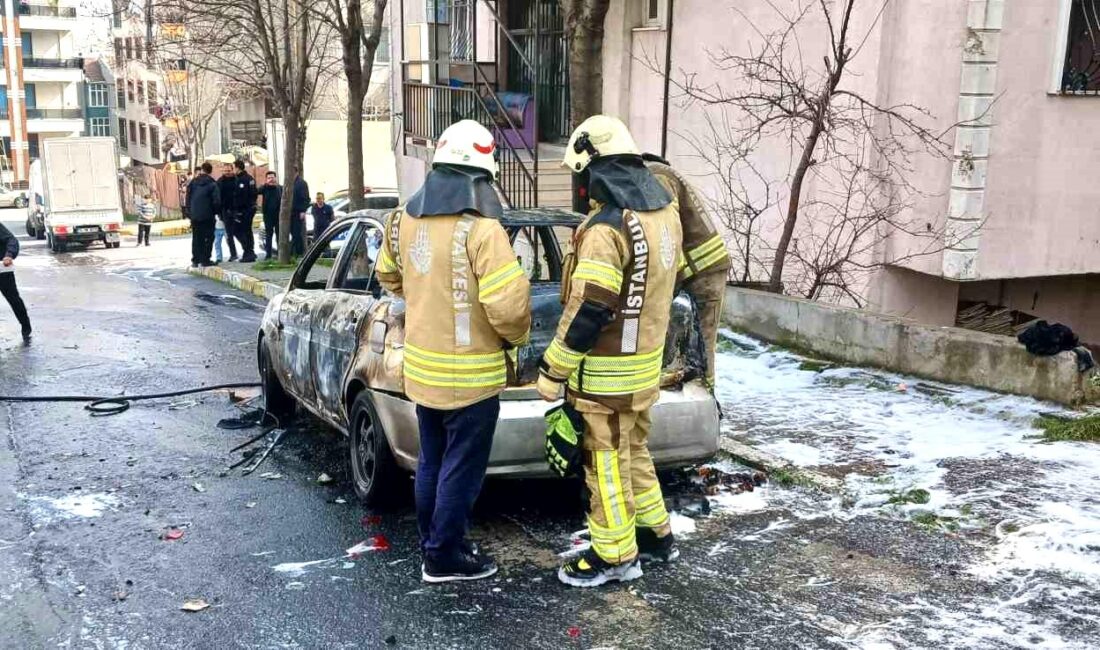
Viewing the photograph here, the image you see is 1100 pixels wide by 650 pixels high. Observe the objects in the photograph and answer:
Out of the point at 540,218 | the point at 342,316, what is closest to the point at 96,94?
the point at 342,316

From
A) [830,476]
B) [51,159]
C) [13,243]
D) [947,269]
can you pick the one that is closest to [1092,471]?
[830,476]

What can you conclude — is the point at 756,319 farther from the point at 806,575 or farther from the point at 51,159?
the point at 51,159

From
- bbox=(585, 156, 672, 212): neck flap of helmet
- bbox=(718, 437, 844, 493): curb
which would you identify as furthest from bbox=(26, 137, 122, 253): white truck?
bbox=(585, 156, 672, 212): neck flap of helmet

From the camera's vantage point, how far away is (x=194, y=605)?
467cm

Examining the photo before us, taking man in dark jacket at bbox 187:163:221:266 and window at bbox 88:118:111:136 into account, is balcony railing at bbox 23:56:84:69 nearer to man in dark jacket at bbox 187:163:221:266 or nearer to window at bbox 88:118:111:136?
window at bbox 88:118:111:136

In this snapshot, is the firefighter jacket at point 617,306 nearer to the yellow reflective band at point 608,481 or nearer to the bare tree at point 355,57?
the yellow reflective band at point 608,481

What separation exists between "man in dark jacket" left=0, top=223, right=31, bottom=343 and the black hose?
3212 mm

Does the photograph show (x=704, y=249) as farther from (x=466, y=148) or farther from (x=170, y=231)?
(x=170, y=231)

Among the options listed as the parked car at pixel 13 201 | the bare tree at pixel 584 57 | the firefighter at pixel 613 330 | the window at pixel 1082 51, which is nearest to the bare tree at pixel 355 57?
the bare tree at pixel 584 57

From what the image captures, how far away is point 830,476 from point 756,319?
11.8ft

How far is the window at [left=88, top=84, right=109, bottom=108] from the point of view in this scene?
72.6 metres

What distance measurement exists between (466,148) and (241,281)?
44.7ft

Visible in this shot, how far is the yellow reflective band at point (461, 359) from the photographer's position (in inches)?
186

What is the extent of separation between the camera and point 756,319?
374 inches
